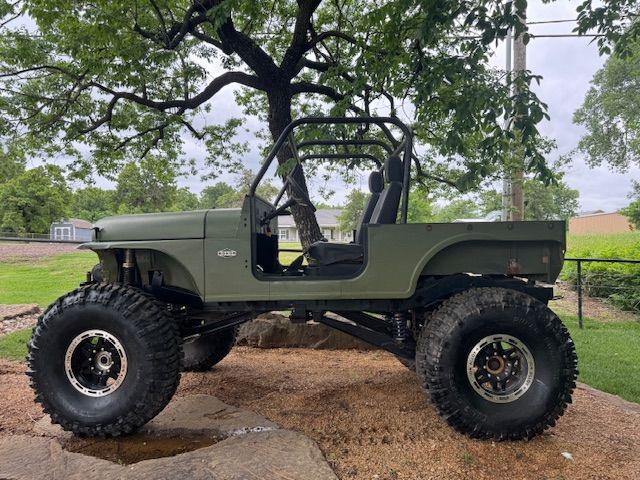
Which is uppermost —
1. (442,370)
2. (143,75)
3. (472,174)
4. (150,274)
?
(143,75)

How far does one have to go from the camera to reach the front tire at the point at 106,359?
2969 millimetres

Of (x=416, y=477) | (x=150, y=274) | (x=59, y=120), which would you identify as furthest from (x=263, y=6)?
(x=416, y=477)

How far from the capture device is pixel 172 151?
9406 millimetres

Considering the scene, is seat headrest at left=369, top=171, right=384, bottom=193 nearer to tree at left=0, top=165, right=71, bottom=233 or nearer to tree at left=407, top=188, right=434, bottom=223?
tree at left=407, top=188, right=434, bottom=223

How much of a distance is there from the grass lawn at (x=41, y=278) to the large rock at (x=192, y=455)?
7.89 metres

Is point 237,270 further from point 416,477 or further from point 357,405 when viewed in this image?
point 416,477

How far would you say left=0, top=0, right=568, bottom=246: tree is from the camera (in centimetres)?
446

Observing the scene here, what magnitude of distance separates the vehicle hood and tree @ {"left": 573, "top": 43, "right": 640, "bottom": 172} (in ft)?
85.9

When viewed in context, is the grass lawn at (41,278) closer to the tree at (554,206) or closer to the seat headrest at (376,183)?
the seat headrest at (376,183)

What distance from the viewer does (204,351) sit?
453cm

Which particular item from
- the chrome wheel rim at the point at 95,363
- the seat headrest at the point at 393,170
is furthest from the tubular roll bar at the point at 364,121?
the chrome wheel rim at the point at 95,363

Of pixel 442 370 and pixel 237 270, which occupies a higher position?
pixel 237 270

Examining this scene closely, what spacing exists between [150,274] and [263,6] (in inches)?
178

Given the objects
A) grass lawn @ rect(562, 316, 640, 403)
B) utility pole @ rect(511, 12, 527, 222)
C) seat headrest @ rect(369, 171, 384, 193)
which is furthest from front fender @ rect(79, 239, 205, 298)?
utility pole @ rect(511, 12, 527, 222)
